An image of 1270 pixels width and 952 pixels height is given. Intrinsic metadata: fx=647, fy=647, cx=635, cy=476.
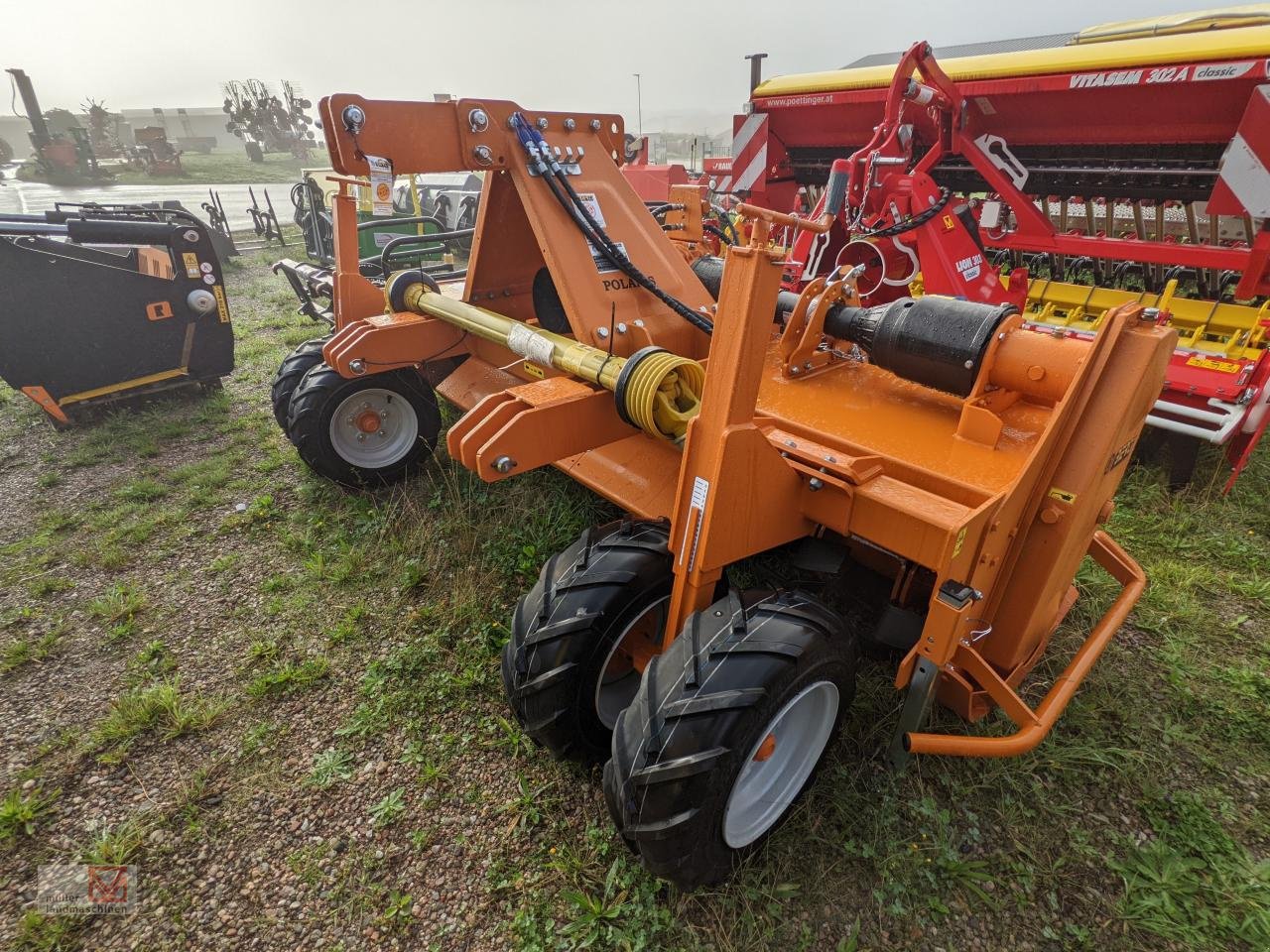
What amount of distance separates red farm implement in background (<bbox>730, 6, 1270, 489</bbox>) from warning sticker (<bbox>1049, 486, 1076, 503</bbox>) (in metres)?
2.37

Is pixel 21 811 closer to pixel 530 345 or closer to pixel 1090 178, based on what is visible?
pixel 530 345

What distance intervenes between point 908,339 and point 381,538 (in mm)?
2778

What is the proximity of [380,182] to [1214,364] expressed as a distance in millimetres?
4557

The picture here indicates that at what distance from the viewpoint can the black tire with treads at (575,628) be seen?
6.58 ft

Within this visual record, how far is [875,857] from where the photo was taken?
2.01 m

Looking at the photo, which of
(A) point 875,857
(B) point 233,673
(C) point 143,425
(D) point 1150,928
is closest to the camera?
(D) point 1150,928

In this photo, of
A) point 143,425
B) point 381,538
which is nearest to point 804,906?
point 381,538

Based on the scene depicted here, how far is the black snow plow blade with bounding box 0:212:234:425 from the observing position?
4.58 meters

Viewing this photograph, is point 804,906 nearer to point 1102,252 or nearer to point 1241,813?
point 1241,813

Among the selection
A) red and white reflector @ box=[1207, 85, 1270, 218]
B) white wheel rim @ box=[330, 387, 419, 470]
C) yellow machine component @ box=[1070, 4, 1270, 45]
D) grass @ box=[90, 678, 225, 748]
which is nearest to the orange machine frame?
white wheel rim @ box=[330, 387, 419, 470]

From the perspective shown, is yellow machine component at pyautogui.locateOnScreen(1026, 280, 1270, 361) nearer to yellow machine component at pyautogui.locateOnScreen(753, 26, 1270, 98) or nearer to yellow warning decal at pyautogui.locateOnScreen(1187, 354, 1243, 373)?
yellow warning decal at pyautogui.locateOnScreen(1187, 354, 1243, 373)

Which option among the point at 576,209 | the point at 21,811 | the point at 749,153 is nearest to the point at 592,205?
the point at 576,209

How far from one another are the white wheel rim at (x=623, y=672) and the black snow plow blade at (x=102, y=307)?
4.93 m

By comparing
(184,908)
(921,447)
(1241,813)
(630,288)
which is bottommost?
(184,908)
